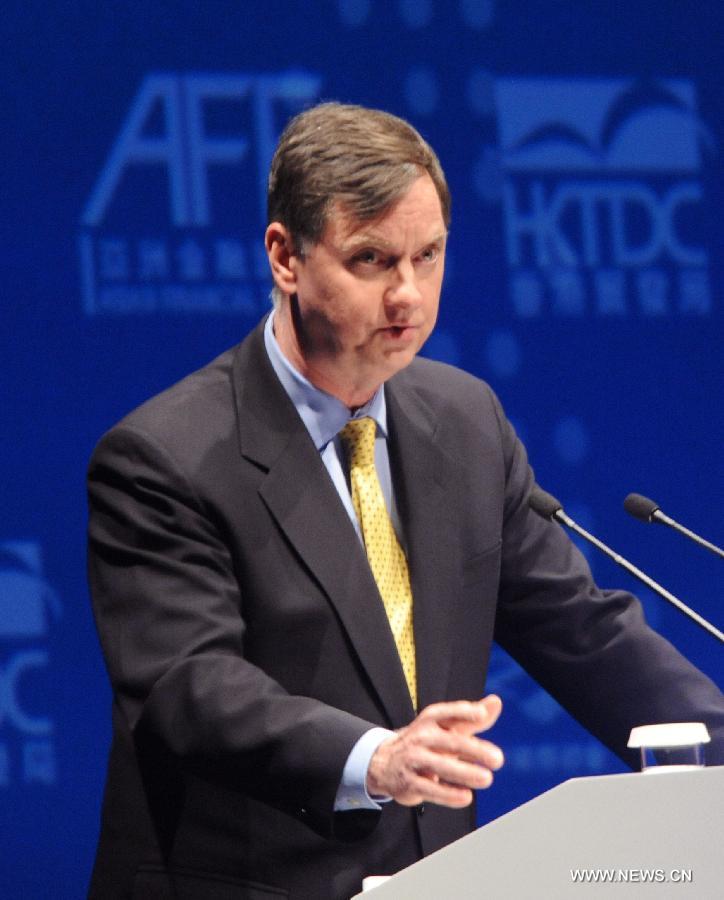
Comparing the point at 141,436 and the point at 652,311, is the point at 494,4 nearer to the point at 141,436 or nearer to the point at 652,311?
the point at 652,311

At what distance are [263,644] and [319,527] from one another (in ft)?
0.60

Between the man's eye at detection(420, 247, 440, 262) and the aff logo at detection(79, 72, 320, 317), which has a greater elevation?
the aff logo at detection(79, 72, 320, 317)

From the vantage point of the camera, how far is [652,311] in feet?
12.7

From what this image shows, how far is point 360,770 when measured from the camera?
190 cm

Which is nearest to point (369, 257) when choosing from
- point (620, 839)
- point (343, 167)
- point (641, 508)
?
point (343, 167)

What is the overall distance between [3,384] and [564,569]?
4.58ft

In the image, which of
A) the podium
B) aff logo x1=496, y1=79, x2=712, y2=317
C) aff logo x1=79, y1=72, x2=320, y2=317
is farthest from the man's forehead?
aff logo x1=496, y1=79, x2=712, y2=317

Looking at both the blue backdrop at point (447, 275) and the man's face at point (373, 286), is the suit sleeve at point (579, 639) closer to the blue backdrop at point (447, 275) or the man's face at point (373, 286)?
the man's face at point (373, 286)

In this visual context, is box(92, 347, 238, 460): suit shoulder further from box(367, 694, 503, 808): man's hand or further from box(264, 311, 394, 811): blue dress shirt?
box(367, 694, 503, 808): man's hand

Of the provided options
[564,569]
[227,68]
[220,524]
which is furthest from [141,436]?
[227,68]

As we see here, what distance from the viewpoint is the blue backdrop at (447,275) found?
3404 mm

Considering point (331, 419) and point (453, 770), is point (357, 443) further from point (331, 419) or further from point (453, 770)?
point (453, 770)

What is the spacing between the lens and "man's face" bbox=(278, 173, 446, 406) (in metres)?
2.22

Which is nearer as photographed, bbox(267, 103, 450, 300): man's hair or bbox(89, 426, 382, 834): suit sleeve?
bbox(89, 426, 382, 834): suit sleeve
